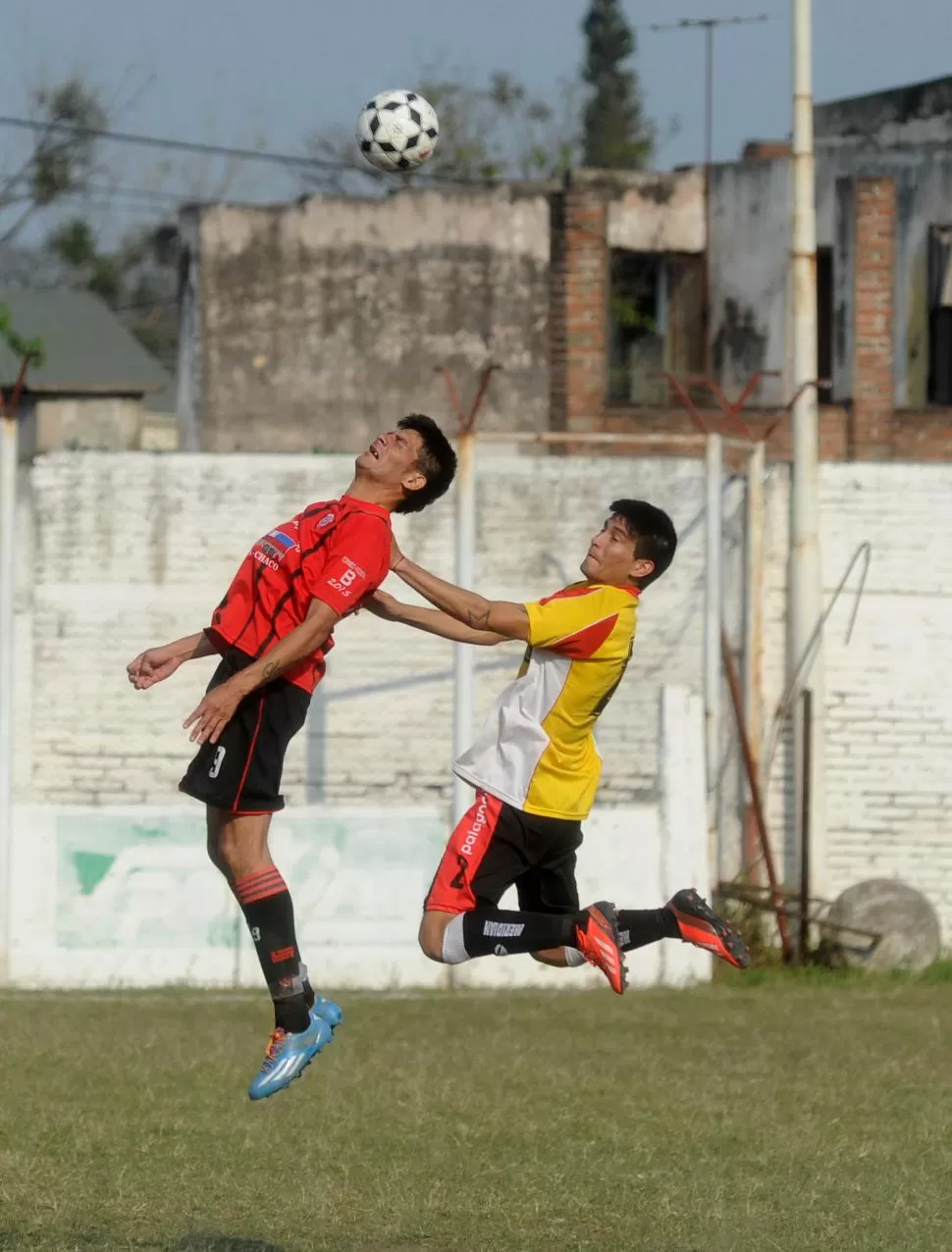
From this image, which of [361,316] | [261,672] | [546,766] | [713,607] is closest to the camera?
[261,672]

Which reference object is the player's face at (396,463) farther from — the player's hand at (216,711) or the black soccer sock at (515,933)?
the black soccer sock at (515,933)

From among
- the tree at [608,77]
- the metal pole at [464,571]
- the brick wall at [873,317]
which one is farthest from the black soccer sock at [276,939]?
the tree at [608,77]

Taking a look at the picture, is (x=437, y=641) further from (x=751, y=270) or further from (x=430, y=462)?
(x=430, y=462)

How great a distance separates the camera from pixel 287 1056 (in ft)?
23.4

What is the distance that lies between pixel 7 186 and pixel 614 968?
121ft

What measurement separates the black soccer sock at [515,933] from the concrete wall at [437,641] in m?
8.90

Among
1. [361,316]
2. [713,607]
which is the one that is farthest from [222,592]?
[361,316]

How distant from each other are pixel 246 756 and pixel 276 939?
662mm

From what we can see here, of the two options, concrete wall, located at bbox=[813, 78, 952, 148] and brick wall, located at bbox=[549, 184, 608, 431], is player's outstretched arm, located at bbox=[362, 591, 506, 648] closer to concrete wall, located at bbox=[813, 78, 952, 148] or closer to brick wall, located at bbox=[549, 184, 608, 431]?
brick wall, located at bbox=[549, 184, 608, 431]

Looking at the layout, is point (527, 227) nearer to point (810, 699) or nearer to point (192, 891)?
point (810, 699)

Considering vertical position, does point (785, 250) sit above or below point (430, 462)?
above

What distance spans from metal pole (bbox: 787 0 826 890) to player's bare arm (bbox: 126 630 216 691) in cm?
962

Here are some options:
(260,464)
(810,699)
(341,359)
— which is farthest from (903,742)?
(341,359)

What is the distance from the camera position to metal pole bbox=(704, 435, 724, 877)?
51.6ft
